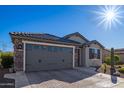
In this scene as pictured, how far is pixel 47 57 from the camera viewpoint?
14305 millimetres

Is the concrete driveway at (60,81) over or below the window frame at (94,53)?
below

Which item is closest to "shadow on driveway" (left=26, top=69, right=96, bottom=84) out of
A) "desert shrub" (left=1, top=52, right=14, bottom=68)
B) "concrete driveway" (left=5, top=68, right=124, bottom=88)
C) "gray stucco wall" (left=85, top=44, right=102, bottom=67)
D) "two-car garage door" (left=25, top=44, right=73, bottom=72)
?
"concrete driveway" (left=5, top=68, right=124, bottom=88)

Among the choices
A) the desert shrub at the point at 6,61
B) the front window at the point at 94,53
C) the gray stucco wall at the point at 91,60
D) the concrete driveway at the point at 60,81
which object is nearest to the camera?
the concrete driveway at the point at 60,81

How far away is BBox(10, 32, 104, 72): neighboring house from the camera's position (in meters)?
13.0

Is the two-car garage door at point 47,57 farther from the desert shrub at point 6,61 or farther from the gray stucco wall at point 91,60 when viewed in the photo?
the desert shrub at point 6,61

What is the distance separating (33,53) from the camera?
1348cm

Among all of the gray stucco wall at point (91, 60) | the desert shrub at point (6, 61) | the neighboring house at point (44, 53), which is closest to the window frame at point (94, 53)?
the gray stucco wall at point (91, 60)

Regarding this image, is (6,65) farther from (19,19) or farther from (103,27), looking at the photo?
(103,27)

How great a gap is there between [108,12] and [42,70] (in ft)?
23.4

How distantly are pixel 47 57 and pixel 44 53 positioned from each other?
46 centimetres

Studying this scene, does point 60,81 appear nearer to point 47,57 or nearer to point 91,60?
point 47,57

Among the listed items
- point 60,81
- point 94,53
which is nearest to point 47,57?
point 60,81

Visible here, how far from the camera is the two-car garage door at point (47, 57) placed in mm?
13304

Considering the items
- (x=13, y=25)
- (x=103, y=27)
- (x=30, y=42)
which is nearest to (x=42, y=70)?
(x=30, y=42)
